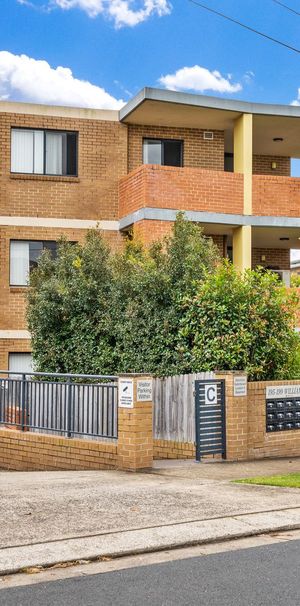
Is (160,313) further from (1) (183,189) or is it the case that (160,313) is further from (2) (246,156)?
(2) (246,156)

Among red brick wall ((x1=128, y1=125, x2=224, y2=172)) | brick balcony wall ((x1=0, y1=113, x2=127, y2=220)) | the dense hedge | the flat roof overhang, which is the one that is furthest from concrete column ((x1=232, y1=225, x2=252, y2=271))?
the dense hedge

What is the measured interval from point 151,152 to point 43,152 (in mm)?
3148

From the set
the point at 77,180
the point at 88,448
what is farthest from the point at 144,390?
the point at 77,180

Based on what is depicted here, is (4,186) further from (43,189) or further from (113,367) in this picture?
(113,367)

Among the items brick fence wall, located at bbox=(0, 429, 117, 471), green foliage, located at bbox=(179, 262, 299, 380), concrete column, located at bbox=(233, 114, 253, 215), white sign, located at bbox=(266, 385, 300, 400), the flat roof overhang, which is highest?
the flat roof overhang

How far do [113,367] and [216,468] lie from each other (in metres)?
4.38

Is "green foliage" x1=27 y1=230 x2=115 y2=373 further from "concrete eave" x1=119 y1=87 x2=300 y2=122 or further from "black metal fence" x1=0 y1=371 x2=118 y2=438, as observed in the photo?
"concrete eave" x1=119 y1=87 x2=300 y2=122

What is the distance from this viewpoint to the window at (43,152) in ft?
75.9

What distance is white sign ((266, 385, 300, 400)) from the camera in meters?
14.6

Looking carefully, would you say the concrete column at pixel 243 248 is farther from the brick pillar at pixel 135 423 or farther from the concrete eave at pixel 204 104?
the brick pillar at pixel 135 423

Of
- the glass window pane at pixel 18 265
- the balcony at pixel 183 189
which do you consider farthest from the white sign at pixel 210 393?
the glass window pane at pixel 18 265

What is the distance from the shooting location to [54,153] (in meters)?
23.4

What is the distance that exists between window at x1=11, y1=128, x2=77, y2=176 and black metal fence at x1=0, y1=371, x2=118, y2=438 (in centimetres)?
857

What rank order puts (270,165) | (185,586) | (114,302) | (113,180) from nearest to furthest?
1. (185,586)
2. (114,302)
3. (113,180)
4. (270,165)
